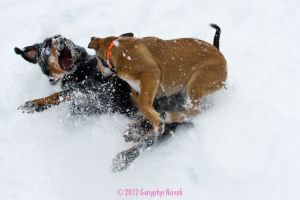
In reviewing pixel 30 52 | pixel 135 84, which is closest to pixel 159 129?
pixel 135 84

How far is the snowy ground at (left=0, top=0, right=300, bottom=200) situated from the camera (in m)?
4.38

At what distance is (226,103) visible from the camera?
516 cm

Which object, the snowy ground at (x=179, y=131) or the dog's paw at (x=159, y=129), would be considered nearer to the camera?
the snowy ground at (x=179, y=131)

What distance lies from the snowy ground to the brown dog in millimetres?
328

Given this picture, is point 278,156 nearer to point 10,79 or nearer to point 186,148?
point 186,148

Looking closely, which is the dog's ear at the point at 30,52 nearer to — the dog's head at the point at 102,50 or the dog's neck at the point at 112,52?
the dog's head at the point at 102,50

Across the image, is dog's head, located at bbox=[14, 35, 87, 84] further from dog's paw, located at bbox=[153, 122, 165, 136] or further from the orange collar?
dog's paw, located at bbox=[153, 122, 165, 136]

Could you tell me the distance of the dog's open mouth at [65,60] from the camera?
4889 mm

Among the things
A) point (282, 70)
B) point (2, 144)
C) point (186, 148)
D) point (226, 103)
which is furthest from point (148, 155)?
point (282, 70)

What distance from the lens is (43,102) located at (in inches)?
196

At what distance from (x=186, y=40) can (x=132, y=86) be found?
822 mm

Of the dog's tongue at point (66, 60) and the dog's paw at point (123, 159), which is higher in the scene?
the dog's tongue at point (66, 60)

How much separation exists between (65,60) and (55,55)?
18cm

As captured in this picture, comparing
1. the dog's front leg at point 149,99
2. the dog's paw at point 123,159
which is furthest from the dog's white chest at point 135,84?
the dog's paw at point 123,159
